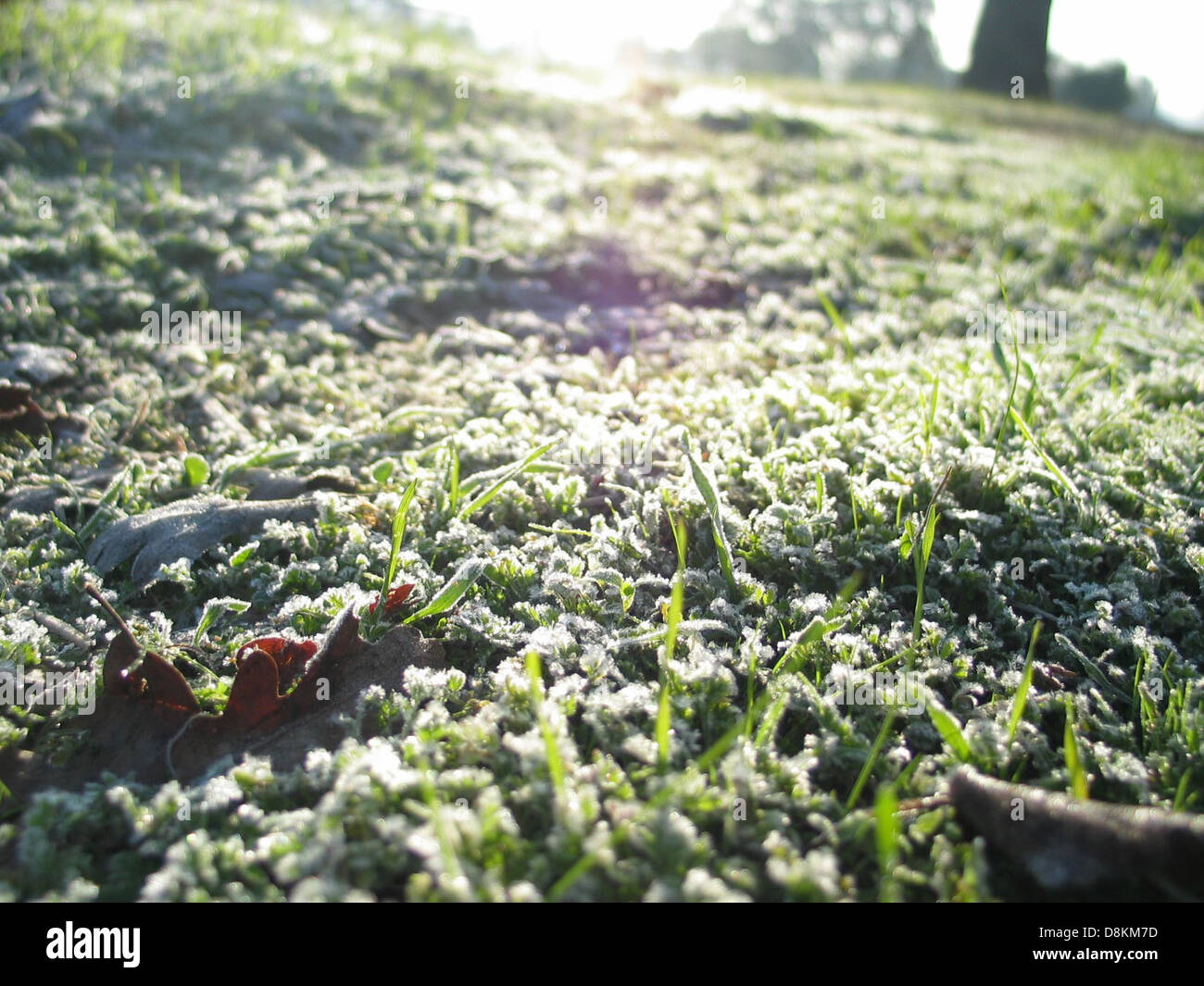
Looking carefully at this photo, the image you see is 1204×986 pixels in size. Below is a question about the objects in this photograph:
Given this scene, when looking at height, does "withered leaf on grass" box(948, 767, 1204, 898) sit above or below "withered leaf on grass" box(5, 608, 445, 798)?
above

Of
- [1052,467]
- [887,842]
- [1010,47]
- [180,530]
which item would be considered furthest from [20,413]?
[1010,47]

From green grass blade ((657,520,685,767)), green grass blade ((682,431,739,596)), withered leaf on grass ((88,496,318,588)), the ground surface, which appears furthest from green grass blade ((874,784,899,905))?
withered leaf on grass ((88,496,318,588))

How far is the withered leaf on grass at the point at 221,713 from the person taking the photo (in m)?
2.14

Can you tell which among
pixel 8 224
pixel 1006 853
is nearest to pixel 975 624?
pixel 1006 853

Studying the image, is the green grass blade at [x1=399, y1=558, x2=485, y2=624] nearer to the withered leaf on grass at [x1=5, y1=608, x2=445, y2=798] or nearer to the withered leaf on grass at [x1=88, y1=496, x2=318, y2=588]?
the withered leaf on grass at [x1=5, y1=608, x2=445, y2=798]

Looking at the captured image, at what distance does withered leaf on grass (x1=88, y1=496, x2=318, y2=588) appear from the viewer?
Answer: 2806 mm

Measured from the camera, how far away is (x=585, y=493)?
317 centimetres

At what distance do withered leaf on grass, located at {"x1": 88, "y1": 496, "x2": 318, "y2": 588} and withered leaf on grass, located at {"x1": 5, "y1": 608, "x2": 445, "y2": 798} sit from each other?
535 millimetres

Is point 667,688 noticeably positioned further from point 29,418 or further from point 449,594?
point 29,418

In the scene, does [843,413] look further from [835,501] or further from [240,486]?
[240,486]

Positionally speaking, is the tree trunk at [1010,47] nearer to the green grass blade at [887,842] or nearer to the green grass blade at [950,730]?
the green grass blade at [950,730]

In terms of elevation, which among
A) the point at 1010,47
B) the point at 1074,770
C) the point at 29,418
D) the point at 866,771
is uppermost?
the point at 1010,47

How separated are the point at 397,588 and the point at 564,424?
123cm

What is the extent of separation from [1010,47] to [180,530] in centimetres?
2183
